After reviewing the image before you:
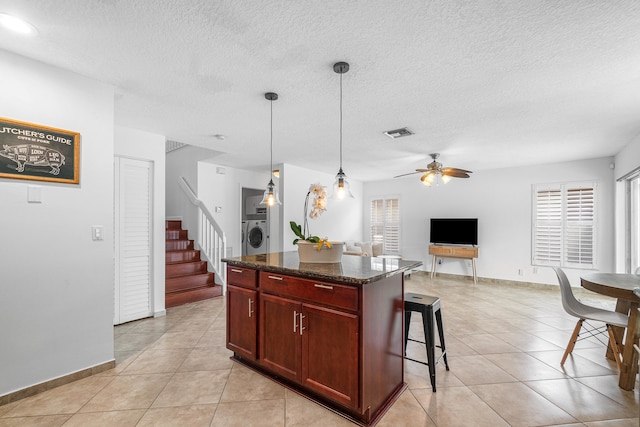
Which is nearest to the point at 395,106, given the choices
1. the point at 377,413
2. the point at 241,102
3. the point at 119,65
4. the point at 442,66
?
the point at 442,66

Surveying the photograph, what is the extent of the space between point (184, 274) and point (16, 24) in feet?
12.3

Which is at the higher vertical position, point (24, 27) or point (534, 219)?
point (24, 27)

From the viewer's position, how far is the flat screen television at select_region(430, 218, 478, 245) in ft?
21.4

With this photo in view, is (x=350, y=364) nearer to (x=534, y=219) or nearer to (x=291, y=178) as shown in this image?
(x=291, y=178)

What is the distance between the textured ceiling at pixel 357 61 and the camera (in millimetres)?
1706

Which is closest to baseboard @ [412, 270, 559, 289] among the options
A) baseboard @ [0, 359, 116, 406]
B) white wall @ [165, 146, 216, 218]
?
white wall @ [165, 146, 216, 218]

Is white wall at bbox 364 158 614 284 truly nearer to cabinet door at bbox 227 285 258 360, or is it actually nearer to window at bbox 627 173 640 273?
window at bbox 627 173 640 273

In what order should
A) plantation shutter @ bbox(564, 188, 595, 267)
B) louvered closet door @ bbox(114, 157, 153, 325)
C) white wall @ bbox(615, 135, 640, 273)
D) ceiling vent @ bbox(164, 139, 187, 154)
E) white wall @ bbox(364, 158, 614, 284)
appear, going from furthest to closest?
ceiling vent @ bbox(164, 139, 187, 154)
plantation shutter @ bbox(564, 188, 595, 267)
white wall @ bbox(364, 158, 614, 284)
white wall @ bbox(615, 135, 640, 273)
louvered closet door @ bbox(114, 157, 153, 325)

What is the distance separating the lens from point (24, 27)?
6.01 ft

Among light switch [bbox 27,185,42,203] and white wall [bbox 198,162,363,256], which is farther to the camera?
white wall [bbox 198,162,363,256]

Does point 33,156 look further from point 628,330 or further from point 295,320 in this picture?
point 628,330

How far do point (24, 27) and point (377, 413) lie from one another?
129 inches

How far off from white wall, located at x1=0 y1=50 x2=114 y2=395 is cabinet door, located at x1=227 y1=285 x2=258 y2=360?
101 cm

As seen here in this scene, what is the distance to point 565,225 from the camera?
18.7 ft
